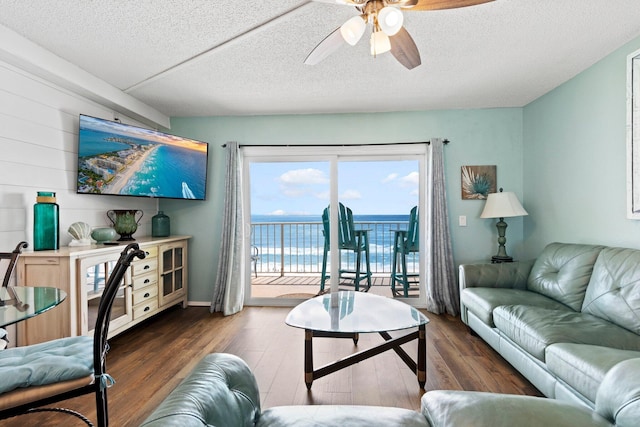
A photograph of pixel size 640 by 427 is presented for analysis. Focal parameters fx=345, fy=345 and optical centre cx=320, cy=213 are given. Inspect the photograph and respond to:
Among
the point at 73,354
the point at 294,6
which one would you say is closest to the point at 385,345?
the point at 73,354

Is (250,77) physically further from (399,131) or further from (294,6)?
(399,131)

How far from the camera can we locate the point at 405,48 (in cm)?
203

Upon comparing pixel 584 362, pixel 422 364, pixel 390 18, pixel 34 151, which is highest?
pixel 390 18

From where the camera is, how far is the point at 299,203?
4.45 metres

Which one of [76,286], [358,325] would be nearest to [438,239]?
[358,325]

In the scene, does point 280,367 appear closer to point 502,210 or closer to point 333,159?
point 333,159

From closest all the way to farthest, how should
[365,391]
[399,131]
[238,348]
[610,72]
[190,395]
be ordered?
[190,395] → [365,391] → [610,72] → [238,348] → [399,131]

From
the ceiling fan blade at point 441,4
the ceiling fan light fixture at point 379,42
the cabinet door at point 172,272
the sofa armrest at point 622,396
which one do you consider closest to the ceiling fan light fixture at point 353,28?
the ceiling fan light fixture at point 379,42

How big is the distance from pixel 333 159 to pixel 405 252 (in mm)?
1478

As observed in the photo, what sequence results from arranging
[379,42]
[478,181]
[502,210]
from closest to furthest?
[379,42] < [502,210] < [478,181]

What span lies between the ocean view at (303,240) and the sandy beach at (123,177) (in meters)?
1.44

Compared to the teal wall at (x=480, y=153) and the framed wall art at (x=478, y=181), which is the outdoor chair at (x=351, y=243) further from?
the framed wall art at (x=478, y=181)

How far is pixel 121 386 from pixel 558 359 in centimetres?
270

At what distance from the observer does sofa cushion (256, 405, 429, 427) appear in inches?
45.8
